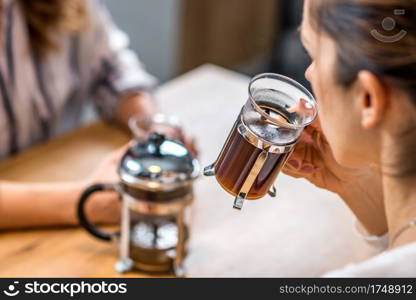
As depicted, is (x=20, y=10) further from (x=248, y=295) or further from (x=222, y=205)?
(x=248, y=295)

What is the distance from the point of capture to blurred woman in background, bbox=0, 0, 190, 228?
1.50 meters

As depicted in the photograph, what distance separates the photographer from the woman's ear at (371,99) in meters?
0.60

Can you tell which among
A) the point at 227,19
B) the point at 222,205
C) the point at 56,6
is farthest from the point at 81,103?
the point at 227,19

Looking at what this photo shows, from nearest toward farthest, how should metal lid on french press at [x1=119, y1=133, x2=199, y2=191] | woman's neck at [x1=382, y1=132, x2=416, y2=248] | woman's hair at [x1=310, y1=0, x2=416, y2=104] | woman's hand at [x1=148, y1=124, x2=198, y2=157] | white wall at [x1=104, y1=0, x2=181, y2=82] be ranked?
woman's hair at [x1=310, y1=0, x2=416, y2=104] < woman's neck at [x1=382, y1=132, x2=416, y2=248] < metal lid on french press at [x1=119, y1=133, x2=199, y2=191] < woman's hand at [x1=148, y1=124, x2=198, y2=157] < white wall at [x1=104, y1=0, x2=181, y2=82]

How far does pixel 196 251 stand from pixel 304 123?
46cm

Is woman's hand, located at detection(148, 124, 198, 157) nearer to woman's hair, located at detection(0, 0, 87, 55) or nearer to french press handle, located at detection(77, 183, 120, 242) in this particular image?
french press handle, located at detection(77, 183, 120, 242)

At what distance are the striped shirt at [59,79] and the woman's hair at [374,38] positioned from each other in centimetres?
98

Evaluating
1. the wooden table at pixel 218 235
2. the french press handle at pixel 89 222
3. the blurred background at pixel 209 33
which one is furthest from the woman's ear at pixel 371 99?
the blurred background at pixel 209 33

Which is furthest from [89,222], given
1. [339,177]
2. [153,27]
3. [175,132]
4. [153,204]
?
[153,27]

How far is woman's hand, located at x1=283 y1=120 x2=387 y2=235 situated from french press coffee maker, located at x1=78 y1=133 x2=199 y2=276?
0.73ft

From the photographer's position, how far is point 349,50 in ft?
2.03

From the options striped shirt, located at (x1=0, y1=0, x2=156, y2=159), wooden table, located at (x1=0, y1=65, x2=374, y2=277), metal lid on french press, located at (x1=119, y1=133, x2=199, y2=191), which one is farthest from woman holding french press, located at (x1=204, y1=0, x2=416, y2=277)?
striped shirt, located at (x1=0, y1=0, x2=156, y2=159)

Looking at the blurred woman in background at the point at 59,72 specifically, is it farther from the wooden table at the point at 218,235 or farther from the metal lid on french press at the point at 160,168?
the metal lid on french press at the point at 160,168

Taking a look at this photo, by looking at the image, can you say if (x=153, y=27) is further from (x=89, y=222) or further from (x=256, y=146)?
(x=256, y=146)
